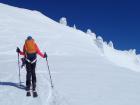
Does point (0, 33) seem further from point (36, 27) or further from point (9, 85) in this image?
point (9, 85)

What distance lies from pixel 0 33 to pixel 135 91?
3278cm

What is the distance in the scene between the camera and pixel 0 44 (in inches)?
1564

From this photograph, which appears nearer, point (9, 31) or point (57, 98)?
point (57, 98)

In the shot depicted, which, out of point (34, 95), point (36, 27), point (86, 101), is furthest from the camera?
→ point (36, 27)

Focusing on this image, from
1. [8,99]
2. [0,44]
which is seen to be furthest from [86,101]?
[0,44]

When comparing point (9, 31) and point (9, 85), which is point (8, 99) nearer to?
point (9, 85)

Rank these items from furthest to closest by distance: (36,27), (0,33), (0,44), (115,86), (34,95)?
(36,27) < (0,33) < (0,44) < (115,86) < (34,95)

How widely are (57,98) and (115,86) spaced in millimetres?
4376

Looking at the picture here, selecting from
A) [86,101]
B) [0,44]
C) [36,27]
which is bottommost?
[86,101]

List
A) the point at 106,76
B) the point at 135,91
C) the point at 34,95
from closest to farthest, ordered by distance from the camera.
Answer: the point at 34,95
the point at 135,91
the point at 106,76

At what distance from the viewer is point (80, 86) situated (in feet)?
54.0

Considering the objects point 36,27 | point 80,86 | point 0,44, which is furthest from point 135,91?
point 36,27

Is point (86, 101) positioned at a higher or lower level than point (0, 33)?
lower

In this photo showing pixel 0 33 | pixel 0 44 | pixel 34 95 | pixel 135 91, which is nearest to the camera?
pixel 34 95
